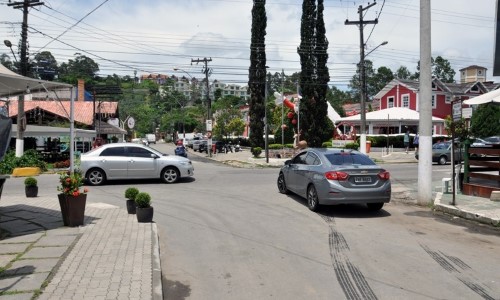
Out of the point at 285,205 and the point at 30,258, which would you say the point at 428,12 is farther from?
the point at 30,258

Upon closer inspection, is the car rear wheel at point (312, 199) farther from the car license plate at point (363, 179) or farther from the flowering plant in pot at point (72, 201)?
the flowering plant in pot at point (72, 201)

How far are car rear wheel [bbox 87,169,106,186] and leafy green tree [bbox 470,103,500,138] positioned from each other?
30485 millimetres

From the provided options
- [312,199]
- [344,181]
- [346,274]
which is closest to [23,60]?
[312,199]

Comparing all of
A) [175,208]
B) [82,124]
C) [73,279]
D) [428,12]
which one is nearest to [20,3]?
[82,124]

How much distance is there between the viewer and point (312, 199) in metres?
11.1

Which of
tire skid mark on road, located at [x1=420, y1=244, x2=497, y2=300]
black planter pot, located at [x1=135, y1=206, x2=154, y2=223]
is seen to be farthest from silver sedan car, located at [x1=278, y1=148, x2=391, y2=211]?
black planter pot, located at [x1=135, y1=206, x2=154, y2=223]

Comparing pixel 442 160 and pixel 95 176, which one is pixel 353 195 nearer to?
pixel 95 176

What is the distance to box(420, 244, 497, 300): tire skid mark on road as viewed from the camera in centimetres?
543

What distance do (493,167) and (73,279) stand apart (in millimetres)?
10867

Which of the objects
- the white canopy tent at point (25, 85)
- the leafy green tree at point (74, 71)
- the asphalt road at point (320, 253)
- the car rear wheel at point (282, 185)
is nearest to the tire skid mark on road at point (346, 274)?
the asphalt road at point (320, 253)

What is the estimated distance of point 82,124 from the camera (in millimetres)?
41844

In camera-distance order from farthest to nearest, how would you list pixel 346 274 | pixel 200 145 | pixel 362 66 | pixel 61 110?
pixel 200 145 < pixel 61 110 < pixel 362 66 < pixel 346 274

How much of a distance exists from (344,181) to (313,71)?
28.7 meters

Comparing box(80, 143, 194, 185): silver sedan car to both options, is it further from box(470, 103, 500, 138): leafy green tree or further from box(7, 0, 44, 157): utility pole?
box(470, 103, 500, 138): leafy green tree
